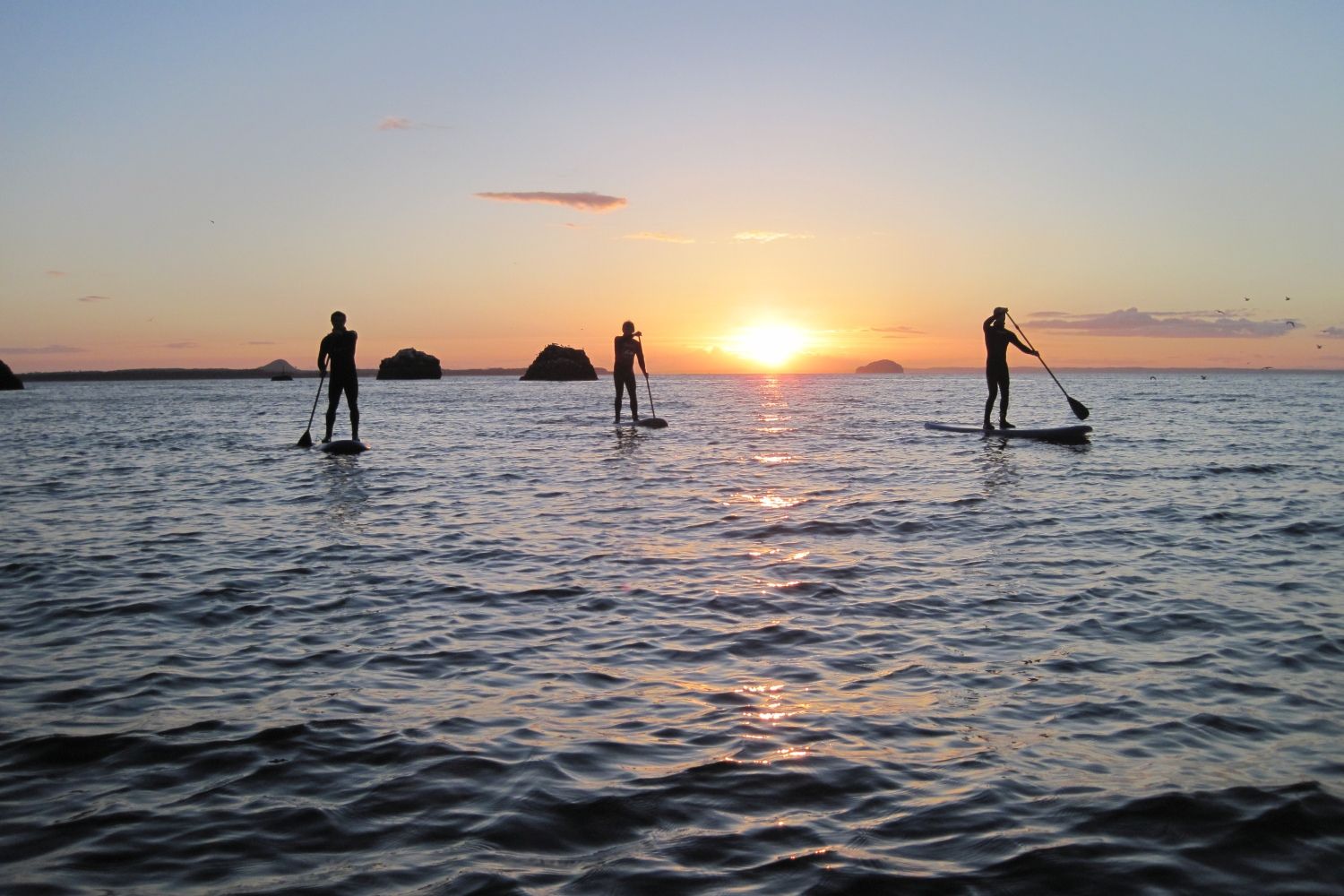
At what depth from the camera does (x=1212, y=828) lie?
3742 millimetres

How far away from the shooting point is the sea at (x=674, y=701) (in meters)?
3.51

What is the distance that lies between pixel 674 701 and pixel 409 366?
484 ft

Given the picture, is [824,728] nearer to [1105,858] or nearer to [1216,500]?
[1105,858]

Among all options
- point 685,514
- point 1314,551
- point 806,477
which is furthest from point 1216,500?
point 685,514

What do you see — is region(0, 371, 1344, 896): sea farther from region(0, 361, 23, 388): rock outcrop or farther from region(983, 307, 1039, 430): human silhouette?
region(0, 361, 23, 388): rock outcrop

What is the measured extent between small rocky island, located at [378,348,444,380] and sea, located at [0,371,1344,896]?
138139 millimetres

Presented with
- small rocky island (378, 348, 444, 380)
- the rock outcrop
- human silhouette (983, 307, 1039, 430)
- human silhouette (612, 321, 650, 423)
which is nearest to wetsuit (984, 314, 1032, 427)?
human silhouette (983, 307, 1039, 430)

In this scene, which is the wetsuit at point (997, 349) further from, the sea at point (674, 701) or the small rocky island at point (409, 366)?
the small rocky island at point (409, 366)

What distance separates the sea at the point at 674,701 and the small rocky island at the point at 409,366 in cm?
13814

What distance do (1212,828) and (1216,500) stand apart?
11.6 meters

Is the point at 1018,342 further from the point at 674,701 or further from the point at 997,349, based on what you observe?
the point at 674,701

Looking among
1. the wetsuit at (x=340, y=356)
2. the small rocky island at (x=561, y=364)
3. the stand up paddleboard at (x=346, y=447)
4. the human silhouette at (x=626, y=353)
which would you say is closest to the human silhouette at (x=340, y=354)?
the wetsuit at (x=340, y=356)

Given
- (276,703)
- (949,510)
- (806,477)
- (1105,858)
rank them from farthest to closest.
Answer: (806,477)
(949,510)
(276,703)
(1105,858)

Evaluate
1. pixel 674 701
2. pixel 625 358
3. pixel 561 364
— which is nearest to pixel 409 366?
pixel 561 364
